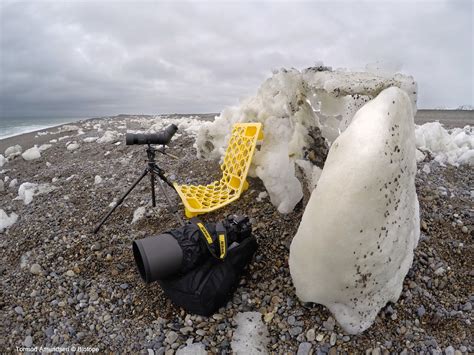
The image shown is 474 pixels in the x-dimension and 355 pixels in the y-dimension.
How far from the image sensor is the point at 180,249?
2.82m

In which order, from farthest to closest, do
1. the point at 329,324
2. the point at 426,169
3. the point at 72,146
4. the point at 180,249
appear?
the point at 72,146 → the point at 426,169 → the point at 180,249 → the point at 329,324

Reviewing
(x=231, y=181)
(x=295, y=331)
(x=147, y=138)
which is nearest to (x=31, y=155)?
(x=147, y=138)

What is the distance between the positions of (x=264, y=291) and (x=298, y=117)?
83.5 inches

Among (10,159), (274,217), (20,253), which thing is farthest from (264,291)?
(10,159)

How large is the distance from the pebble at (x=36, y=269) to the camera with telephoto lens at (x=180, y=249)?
1.60m

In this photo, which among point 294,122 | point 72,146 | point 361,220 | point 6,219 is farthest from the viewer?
point 72,146

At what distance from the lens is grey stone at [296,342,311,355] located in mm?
2491

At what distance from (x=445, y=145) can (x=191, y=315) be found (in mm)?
5405

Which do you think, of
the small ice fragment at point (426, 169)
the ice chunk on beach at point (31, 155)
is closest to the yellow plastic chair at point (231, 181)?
the small ice fragment at point (426, 169)

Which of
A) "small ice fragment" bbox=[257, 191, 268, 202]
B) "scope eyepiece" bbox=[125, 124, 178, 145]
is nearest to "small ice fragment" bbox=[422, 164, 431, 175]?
"small ice fragment" bbox=[257, 191, 268, 202]

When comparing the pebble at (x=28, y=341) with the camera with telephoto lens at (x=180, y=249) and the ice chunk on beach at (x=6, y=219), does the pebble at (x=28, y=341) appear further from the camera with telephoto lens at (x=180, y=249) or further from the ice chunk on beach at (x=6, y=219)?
the ice chunk on beach at (x=6, y=219)

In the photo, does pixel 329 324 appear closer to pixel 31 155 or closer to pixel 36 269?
pixel 36 269

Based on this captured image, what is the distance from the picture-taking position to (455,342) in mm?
2484

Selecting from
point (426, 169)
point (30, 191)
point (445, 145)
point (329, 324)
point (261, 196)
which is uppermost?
point (445, 145)
